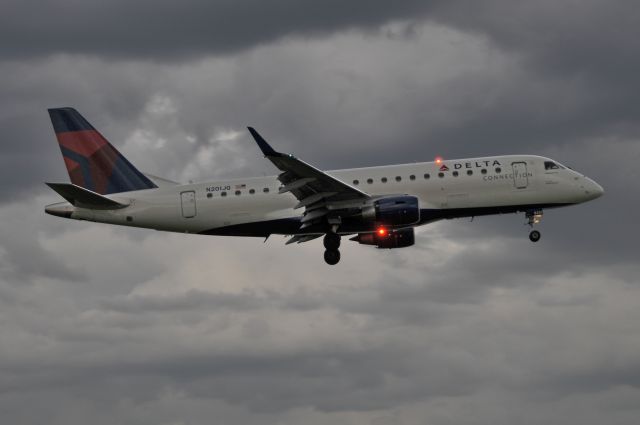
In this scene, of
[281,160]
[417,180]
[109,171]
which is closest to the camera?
[281,160]

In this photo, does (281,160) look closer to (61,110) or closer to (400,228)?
(400,228)

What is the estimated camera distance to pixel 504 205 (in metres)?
73.8

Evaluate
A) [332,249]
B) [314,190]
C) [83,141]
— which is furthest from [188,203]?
[83,141]

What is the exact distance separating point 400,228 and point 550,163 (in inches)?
384

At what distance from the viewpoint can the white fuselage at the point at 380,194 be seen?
7325 centimetres

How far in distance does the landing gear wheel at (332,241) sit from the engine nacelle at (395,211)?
13.0 feet

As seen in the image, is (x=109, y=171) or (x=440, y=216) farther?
(x=109, y=171)

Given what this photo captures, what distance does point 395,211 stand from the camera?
71250 mm

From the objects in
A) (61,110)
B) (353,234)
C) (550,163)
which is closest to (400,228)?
(353,234)

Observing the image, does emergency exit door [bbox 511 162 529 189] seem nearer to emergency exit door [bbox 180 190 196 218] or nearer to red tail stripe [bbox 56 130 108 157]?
emergency exit door [bbox 180 190 196 218]

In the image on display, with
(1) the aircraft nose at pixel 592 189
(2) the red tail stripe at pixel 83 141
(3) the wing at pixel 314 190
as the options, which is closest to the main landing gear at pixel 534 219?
(1) the aircraft nose at pixel 592 189

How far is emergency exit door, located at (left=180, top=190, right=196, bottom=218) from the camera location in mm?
75250

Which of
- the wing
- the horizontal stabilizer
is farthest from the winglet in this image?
the horizontal stabilizer

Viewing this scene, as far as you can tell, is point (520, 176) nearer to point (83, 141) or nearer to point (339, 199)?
point (339, 199)
